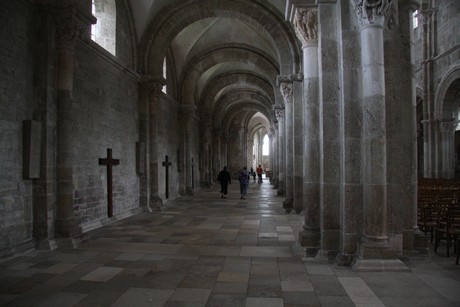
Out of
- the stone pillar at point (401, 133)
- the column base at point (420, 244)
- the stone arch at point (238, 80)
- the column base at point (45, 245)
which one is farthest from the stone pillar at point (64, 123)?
the stone arch at point (238, 80)

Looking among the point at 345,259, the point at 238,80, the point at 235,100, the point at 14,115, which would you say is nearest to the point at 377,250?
the point at 345,259

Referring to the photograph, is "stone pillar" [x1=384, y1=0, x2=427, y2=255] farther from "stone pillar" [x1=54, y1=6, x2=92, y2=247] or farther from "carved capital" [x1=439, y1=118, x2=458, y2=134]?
"carved capital" [x1=439, y1=118, x2=458, y2=134]

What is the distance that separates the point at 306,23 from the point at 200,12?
348 inches

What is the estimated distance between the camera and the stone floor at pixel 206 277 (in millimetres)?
4918

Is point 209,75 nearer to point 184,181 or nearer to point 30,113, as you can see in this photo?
point 184,181

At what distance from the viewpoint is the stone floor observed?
492 centimetres

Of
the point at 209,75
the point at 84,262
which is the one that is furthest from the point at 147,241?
the point at 209,75

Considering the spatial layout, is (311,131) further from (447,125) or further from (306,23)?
(447,125)

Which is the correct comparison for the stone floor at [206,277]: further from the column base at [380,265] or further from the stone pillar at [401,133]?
the stone pillar at [401,133]

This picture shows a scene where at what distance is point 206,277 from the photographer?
5.95m

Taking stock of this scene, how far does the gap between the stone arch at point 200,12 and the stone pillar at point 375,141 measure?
8.63 metres

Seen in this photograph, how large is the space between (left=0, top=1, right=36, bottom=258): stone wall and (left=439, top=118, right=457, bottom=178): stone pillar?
21124 mm

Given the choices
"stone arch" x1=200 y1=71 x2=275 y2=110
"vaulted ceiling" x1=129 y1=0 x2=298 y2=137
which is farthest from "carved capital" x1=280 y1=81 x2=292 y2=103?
"stone arch" x1=200 y1=71 x2=275 y2=110

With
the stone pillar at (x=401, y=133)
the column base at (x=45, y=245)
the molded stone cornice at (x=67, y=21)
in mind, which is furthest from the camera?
the molded stone cornice at (x=67, y=21)
